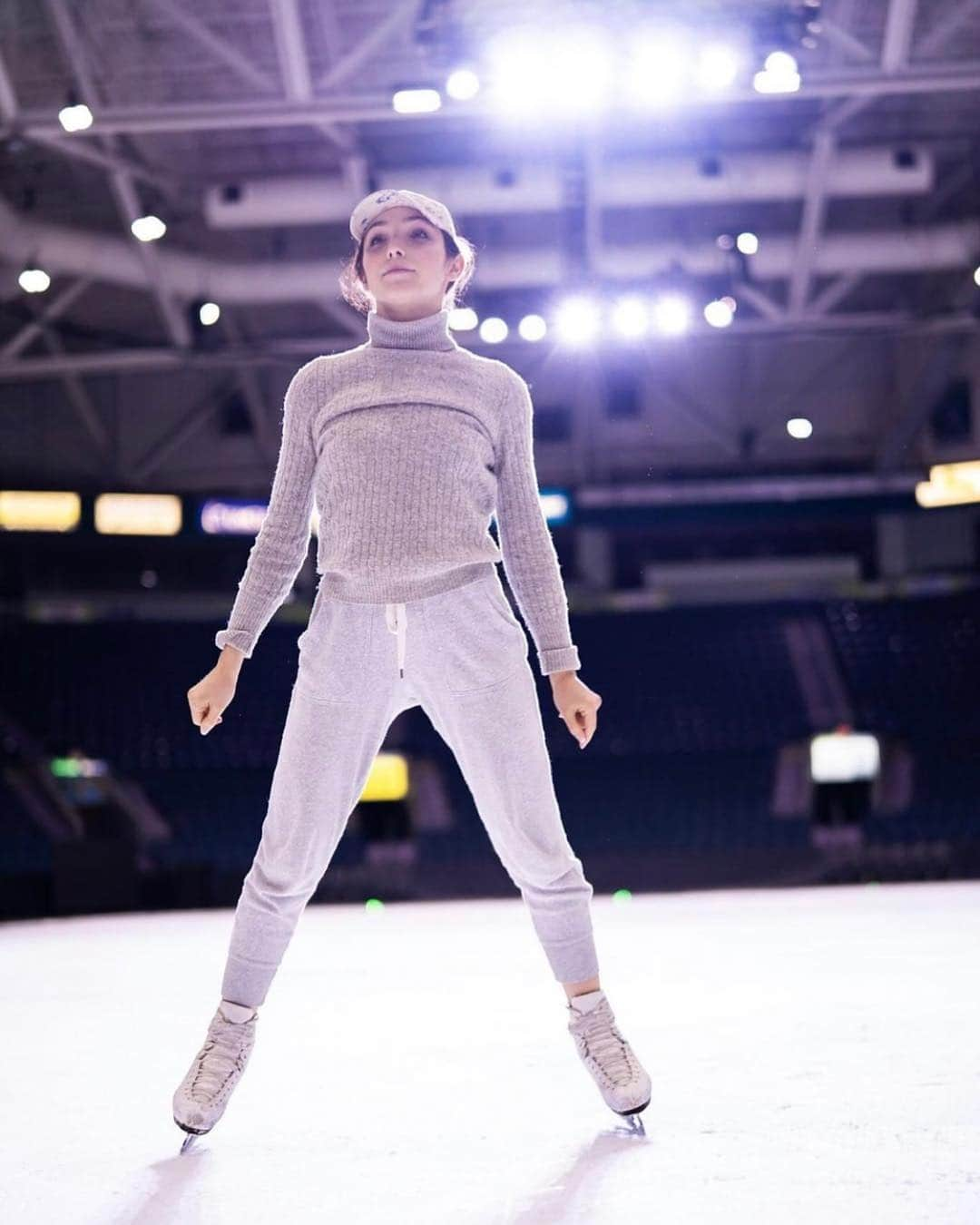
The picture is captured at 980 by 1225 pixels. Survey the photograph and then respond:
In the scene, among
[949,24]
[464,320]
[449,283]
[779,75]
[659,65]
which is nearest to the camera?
[449,283]

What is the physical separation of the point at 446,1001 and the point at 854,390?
13.3 meters

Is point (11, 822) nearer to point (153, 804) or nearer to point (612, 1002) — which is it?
point (153, 804)

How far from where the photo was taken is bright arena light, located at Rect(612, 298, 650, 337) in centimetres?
1131

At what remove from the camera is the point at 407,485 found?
86.1 inches

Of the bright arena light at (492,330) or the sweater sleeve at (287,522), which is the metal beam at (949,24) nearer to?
the bright arena light at (492,330)

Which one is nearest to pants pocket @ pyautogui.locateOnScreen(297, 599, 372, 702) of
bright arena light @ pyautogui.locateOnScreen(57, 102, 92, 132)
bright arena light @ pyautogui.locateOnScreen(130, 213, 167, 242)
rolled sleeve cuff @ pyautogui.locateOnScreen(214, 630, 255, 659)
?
rolled sleeve cuff @ pyautogui.locateOnScreen(214, 630, 255, 659)

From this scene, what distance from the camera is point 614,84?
28.1ft

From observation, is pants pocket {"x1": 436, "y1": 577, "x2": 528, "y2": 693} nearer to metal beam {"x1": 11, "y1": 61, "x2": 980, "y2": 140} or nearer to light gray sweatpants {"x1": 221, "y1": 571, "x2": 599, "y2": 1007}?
light gray sweatpants {"x1": 221, "y1": 571, "x2": 599, "y2": 1007}

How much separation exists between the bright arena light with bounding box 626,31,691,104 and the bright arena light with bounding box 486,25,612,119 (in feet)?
0.60

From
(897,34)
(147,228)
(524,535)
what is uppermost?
(897,34)

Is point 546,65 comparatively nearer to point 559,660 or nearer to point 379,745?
point 559,660

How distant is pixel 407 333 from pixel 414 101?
21.7ft

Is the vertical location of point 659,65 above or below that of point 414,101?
above

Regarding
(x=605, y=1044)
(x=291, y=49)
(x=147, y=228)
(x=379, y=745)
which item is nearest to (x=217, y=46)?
(x=291, y=49)
